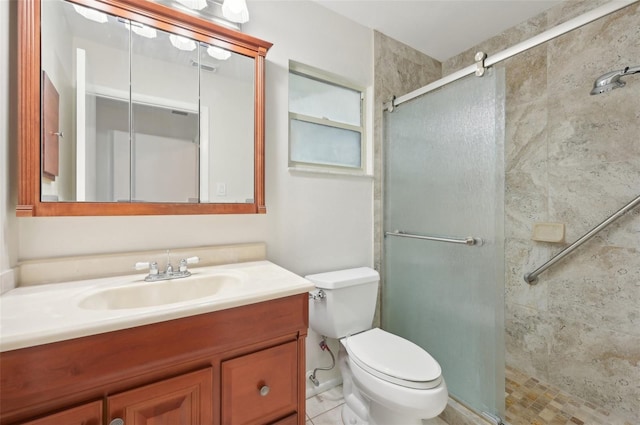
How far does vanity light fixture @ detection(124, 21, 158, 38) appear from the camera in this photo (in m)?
1.12

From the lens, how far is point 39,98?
96cm

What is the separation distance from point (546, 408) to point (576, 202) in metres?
1.19

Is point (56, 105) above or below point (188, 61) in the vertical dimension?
below

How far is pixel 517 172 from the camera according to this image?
6.16 ft

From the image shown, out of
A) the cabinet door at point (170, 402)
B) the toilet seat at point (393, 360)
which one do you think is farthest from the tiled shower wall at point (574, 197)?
the cabinet door at point (170, 402)

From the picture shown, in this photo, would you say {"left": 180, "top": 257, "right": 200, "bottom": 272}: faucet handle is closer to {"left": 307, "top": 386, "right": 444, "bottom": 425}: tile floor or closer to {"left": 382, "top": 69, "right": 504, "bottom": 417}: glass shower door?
{"left": 307, "top": 386, "right": 444, "bottom": 425}: tile floor

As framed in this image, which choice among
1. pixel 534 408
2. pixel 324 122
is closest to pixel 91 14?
pixel 324 122

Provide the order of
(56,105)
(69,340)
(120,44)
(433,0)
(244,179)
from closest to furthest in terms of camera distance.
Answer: (69,340), (56,105), (120,44), (244,179), (433,0)

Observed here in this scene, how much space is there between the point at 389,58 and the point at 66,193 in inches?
78.2

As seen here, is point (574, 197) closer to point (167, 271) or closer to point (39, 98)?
point (167, 271)

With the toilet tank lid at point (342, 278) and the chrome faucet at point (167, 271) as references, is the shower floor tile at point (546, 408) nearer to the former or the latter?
the toilet tank lid at point (342, 278)

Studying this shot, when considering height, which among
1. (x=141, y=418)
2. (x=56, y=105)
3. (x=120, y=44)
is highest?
(x=120, y=44)

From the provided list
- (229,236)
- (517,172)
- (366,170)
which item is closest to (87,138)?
(229,236)

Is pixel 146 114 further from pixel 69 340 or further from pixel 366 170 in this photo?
pixel 366 170
